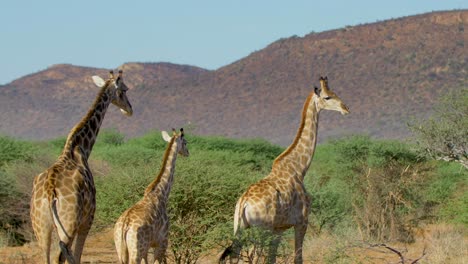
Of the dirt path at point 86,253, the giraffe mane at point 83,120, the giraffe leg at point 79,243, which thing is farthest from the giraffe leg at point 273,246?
the dirt path at point 86,253

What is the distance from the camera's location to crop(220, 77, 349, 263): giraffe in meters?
11.2

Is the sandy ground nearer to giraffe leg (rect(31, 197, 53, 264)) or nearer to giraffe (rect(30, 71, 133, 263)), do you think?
giraffe (rect(30, 71, 133, 263))

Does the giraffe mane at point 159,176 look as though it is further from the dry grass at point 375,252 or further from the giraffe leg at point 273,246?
the dry grass at point 375,252

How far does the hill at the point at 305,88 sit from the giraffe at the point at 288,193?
5179 cm

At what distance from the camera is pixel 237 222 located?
1117 cm

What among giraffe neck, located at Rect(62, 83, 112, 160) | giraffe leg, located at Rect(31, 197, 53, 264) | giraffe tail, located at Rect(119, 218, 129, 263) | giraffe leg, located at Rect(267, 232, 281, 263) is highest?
giraffe neck, located at Rect(62, 83, 112, 160)

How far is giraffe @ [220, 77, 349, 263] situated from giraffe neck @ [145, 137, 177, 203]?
79 cm

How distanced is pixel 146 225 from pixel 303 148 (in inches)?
97.2

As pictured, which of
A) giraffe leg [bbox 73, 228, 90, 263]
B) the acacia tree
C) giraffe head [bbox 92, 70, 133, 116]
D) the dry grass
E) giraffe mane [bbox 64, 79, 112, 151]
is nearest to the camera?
giraffe leg [bbox 73, 228, 90, 263]

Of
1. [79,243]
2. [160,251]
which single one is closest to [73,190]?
[79,243]

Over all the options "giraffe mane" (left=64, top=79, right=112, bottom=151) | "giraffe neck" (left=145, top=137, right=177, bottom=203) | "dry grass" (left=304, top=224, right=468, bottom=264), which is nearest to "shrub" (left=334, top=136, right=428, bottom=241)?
"dry grass" (left=304, top=224, right=468, bottom=264)

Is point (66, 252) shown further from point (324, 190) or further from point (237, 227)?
point (324, 190)

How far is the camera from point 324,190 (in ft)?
72.4

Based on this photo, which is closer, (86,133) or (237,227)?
(86,133)
